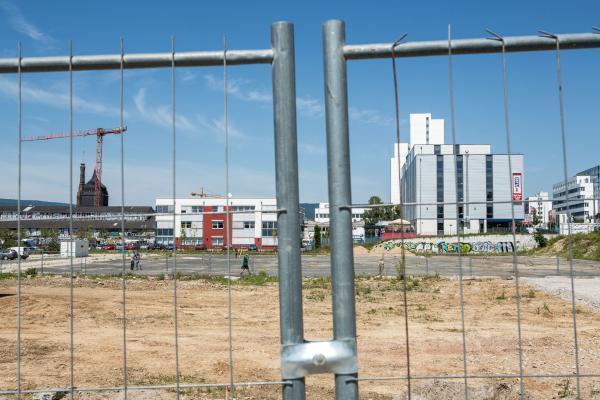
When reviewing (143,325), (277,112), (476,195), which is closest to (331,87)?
(277,112)

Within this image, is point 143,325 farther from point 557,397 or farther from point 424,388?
point 557,397

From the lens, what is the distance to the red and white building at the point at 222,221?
270 centimetres

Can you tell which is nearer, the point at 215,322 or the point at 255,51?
the point at 255,51

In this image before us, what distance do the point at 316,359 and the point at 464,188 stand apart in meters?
1.28

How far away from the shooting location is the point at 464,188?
114 inches

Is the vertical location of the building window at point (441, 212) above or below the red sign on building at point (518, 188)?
below

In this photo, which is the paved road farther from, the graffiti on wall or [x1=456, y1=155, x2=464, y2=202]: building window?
[x1=456, y1=155, x2=464, y2=202]: building window

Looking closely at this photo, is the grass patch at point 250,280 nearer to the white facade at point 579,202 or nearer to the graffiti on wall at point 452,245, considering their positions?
the graffiti on wall at point 452,245

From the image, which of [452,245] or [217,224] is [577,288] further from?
[217,224]

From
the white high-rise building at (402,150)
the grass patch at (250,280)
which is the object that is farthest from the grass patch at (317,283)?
the white high-rise building at (402,150)

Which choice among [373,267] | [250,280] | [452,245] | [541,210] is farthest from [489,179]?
[373,267]

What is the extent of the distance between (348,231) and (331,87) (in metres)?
0.69

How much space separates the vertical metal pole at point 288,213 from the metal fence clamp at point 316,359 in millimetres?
41

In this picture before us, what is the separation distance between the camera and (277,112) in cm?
242
